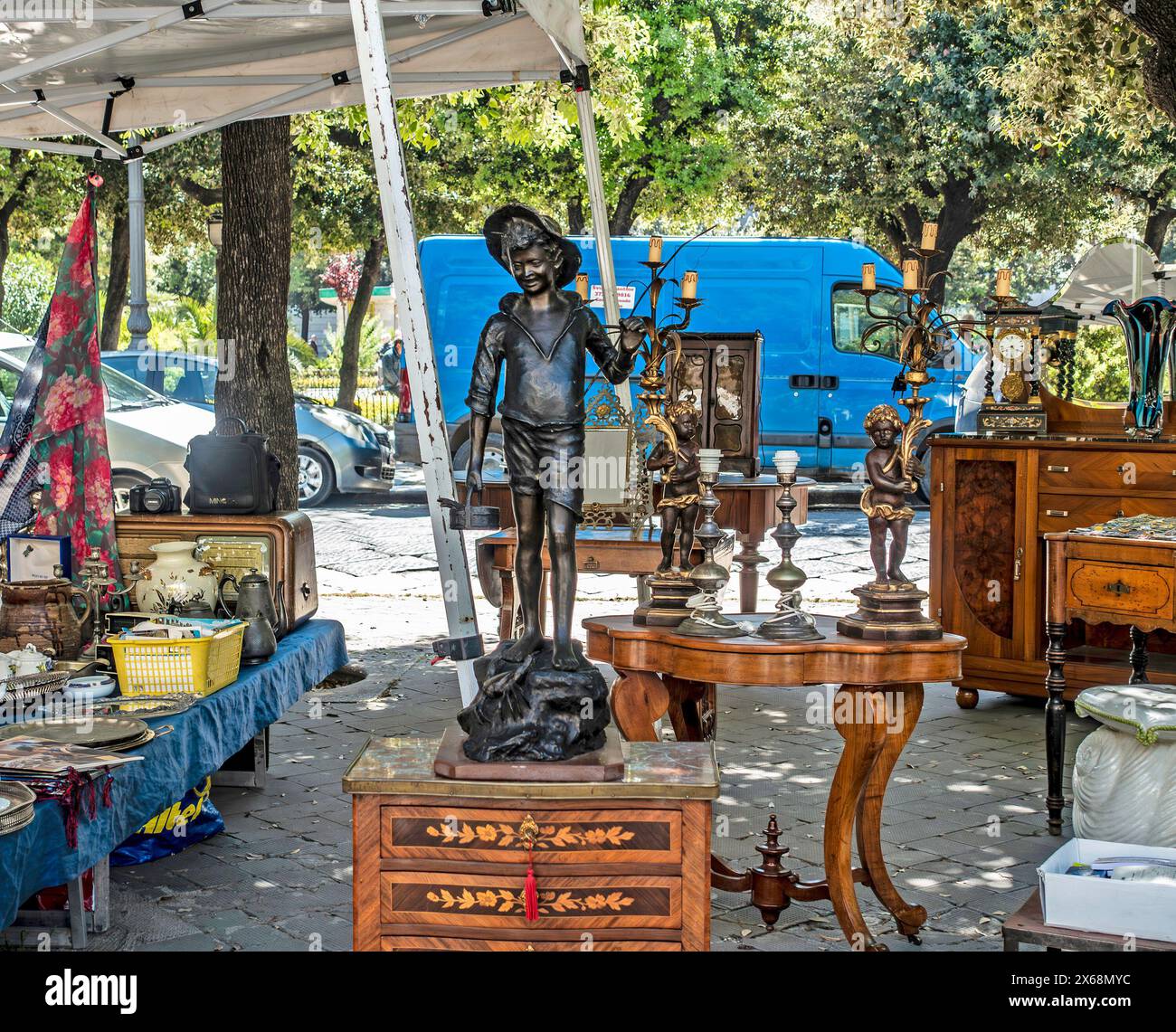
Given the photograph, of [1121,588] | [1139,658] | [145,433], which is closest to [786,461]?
[1121,588]

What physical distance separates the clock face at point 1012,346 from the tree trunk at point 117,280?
15.6 meters

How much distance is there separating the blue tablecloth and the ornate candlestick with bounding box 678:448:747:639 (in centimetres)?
145

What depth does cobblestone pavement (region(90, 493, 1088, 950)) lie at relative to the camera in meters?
3.95

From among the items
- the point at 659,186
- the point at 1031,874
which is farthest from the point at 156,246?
the point at 1031,874

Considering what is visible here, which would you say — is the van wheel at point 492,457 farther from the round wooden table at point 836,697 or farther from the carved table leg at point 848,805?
the carved table leg at point 848,805

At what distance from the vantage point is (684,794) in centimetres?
278

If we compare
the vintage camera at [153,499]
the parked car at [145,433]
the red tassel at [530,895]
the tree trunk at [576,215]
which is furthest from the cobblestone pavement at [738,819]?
the tree trunk at [576,215]

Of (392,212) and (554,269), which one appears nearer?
(554,269)

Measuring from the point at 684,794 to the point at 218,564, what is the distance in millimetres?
2623

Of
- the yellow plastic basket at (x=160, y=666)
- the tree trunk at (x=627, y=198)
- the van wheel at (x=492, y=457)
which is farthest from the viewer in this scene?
the tree trunk at (x=627, y=198)

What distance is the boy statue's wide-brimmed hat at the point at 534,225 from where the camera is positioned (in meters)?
3.03

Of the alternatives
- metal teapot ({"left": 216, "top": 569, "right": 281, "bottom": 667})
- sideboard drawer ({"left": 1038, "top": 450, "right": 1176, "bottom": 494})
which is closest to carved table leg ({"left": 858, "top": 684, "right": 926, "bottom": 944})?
metal teapot ({"left": 216, "top": 569, "right": 281, "bottom": 667})

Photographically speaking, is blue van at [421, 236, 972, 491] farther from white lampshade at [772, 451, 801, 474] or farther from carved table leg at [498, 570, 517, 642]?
white lampshade at [772, 451, 801, 474]
